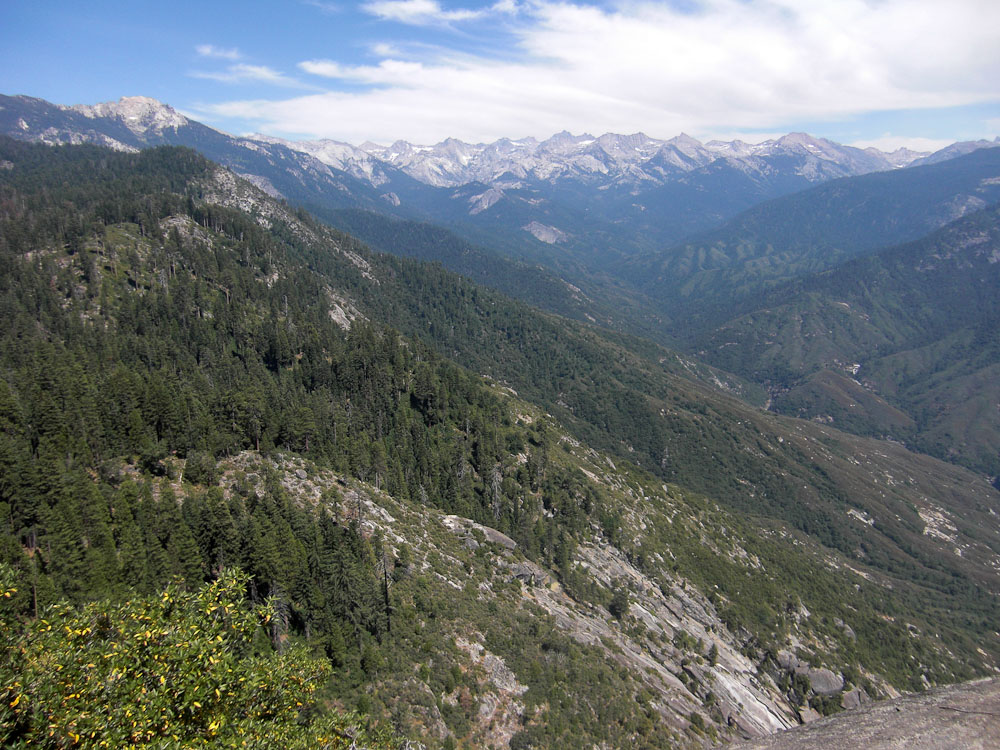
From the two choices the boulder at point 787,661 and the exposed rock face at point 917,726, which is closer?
the exposed rock face at point 917,726

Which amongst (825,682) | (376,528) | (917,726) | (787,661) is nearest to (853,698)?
(825,682)

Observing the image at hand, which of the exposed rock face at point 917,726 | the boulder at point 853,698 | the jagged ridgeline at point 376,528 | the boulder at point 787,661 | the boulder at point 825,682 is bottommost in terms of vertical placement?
the boulder at point 853,698

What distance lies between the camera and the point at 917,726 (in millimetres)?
20703

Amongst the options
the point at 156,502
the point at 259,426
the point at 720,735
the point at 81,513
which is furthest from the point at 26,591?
the point at 720,735

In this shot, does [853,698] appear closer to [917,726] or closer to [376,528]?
[376,528]

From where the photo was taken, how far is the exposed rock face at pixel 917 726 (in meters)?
19.5

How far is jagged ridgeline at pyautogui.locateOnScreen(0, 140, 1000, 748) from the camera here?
165ft

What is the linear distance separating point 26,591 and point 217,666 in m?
34.8

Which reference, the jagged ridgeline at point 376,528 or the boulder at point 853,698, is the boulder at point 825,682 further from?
the boulder at point 853,698

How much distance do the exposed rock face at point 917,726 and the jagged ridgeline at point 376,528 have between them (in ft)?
91.1

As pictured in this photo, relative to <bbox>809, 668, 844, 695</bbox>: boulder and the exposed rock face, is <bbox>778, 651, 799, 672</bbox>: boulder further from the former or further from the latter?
the exposed rock face

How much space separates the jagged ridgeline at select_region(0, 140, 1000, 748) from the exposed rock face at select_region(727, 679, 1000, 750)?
27764mm

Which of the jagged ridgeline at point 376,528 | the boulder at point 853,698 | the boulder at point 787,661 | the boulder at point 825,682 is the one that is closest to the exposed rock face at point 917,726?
the jagged ridgeline at point 376,528

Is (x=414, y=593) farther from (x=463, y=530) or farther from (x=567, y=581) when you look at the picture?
(x=567, y=581)
